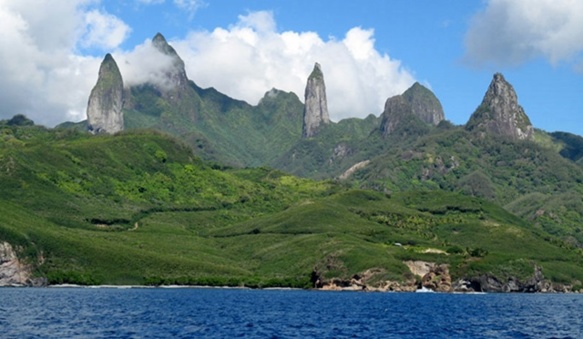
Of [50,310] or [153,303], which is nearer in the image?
[50,310]

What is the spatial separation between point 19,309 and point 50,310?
18.8 ft

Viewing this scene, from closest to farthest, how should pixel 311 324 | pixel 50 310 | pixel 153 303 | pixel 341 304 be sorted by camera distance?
pixel 311 324 → pixel 50 310 → pixel 153 303 → pixel 341 304

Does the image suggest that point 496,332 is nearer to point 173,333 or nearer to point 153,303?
point 173,333

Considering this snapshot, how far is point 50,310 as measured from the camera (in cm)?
14400

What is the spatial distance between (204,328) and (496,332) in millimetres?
43831

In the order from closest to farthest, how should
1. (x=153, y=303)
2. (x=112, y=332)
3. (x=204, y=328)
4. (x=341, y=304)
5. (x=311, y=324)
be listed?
(x=112, y=332)
(x=204, y=328)
(x=311, y=324)
(x=153, y=303)
(x=341, y=304)

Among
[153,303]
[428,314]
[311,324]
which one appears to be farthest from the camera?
[153,303]

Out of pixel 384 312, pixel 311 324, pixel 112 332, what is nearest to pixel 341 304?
pixel 384 312

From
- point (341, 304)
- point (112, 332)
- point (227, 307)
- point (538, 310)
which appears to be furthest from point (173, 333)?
point (538, 310)

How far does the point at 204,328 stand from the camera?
118750mm

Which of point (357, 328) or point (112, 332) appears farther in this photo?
point (357, 328)

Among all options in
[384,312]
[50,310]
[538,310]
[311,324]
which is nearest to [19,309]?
[50,310]

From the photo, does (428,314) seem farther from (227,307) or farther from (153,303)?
(153,303)

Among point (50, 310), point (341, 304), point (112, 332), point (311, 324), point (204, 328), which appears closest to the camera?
point (112, 332)
